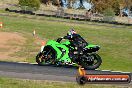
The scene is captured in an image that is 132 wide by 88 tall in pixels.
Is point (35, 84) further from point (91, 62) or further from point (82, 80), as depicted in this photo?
point (91, 62)

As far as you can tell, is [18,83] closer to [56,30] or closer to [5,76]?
[5,76]

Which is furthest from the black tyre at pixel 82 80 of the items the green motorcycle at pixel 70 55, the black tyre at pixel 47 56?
the black tyre at pixel 47 56

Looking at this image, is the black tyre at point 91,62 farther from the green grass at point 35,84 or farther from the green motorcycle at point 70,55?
the green grass at point 35,84

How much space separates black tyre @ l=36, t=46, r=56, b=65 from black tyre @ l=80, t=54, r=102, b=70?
4.20ft

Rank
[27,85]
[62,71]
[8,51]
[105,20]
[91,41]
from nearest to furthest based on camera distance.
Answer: [27,85] → [62,71] → [8,51] → [91,41] → [105,20]

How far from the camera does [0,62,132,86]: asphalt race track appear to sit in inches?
611

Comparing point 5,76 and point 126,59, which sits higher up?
point 5,76

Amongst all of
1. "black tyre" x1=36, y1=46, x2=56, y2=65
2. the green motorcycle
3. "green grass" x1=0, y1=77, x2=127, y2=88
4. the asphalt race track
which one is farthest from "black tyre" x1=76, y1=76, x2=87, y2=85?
"black tyre" x1=36, y1=46, x2=56, y2=65

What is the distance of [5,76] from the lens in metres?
15.1

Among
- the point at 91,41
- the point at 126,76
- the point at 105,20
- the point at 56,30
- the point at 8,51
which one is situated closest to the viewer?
the point at 126,76

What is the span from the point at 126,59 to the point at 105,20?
130 feet

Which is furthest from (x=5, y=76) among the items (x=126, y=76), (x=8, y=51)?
(x=8, y=51)

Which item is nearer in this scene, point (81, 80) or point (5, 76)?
point (81, 80)

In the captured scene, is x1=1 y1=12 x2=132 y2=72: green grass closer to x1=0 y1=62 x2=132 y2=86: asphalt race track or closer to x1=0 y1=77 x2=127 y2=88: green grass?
x1=0 y1=62 x2=132 y2=86: asphalt race track
